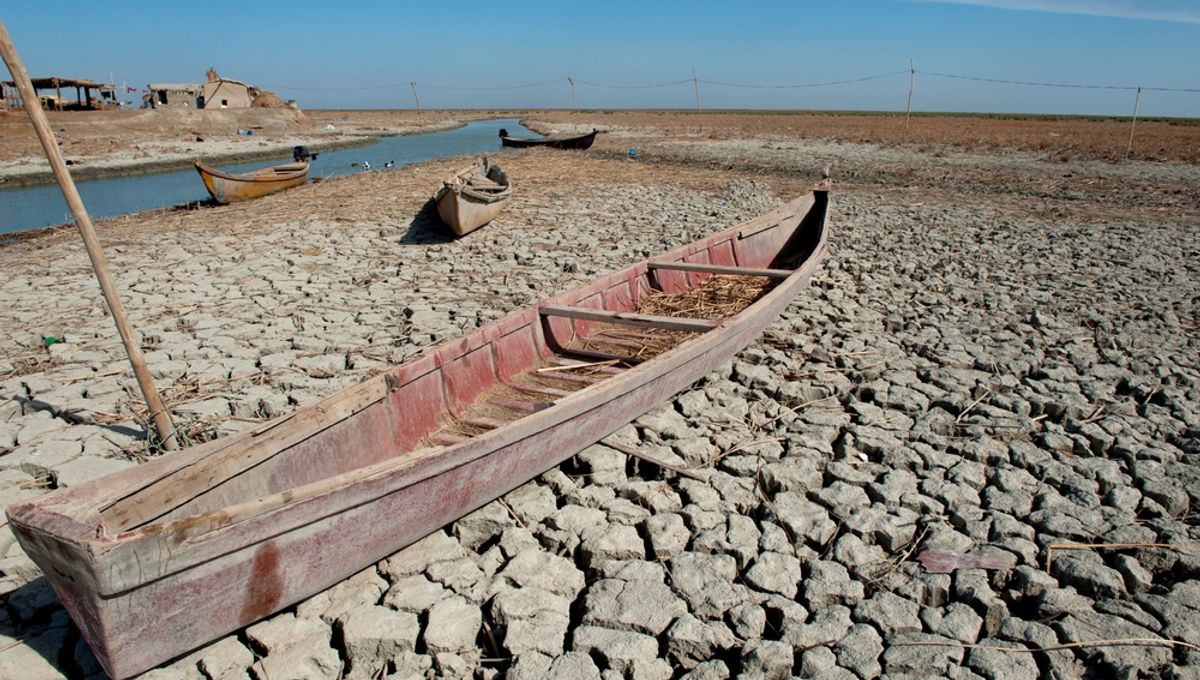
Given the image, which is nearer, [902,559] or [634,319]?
[902,559]

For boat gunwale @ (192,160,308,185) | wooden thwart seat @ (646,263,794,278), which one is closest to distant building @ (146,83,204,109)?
boat gunwale @ (192,160,308,185)

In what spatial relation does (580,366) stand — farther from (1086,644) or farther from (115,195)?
(115,195)

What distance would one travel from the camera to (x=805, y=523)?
3.66 meters

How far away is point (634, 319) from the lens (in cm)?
533

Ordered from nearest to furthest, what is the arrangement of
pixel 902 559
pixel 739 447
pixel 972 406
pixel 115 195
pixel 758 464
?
pixel 902 559 < pixel 758 464 < pixel 739 447 < pixel 972 406 < pixel 115 195

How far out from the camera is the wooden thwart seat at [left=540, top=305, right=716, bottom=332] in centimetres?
525

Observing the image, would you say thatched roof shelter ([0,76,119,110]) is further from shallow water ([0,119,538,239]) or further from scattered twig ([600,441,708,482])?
scattered twig ([600,441,708,482])

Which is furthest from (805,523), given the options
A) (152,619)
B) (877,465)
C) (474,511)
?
(152,619)

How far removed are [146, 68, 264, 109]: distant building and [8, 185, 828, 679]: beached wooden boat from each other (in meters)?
46.7

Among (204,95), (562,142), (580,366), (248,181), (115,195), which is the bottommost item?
(580,366)

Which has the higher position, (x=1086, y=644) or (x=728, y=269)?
(x=728, y=269)

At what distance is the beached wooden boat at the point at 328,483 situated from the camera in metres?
2.42

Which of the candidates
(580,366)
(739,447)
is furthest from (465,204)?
(739,447)

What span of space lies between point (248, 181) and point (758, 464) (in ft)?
44.7
